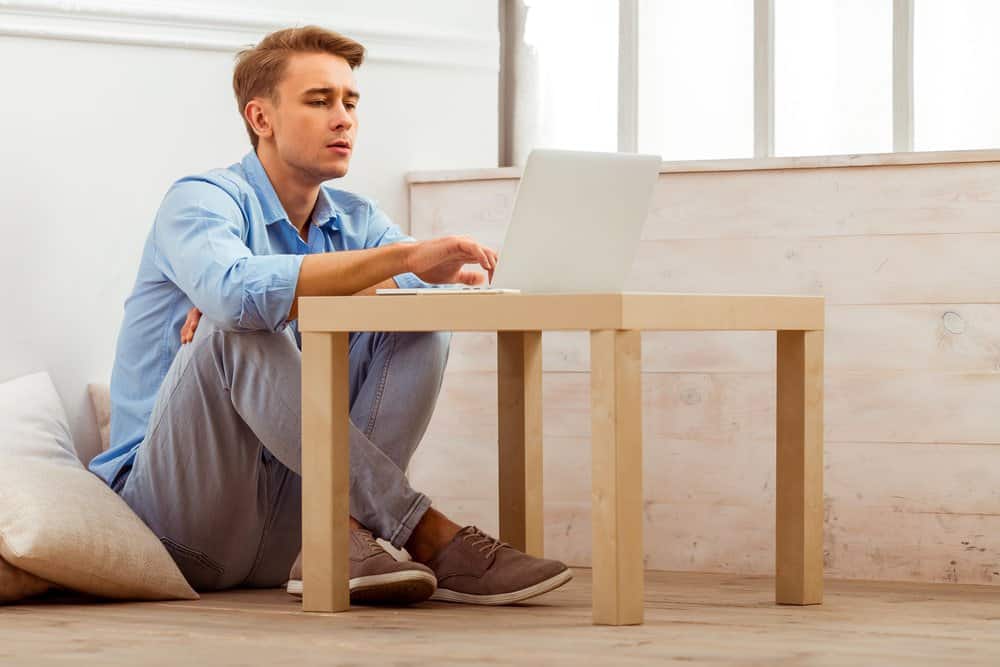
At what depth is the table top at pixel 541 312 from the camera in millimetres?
1746

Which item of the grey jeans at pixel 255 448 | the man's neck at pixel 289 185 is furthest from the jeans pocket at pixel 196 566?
the man's neck at pixel 289 185

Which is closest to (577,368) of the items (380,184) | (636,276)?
(636,276)

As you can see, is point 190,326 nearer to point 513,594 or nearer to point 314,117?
point 314,117

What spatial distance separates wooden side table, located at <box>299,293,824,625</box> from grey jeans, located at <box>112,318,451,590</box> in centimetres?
11

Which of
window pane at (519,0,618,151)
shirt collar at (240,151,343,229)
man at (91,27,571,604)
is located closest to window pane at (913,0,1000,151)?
window pane at (519,0,618,151)

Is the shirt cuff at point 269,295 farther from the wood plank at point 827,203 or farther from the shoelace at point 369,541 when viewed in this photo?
the wood plank at point 827,203

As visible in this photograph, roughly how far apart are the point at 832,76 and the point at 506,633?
1703 millimetres

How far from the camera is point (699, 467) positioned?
2.78 m

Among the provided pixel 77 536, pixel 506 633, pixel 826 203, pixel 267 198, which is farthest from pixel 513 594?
pixel 826 203

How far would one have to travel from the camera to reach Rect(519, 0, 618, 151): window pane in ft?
10.8

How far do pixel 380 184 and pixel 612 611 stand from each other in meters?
1.57

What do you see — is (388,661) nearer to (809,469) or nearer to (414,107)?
(809,469)

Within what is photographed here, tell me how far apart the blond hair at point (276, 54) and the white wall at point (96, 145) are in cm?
42

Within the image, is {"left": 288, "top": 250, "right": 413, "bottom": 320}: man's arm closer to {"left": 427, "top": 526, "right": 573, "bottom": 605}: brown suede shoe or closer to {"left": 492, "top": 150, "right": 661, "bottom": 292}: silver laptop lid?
{"left": 492, "top": 150, "right": 661, "bottom": 292}: silver laptop lid
